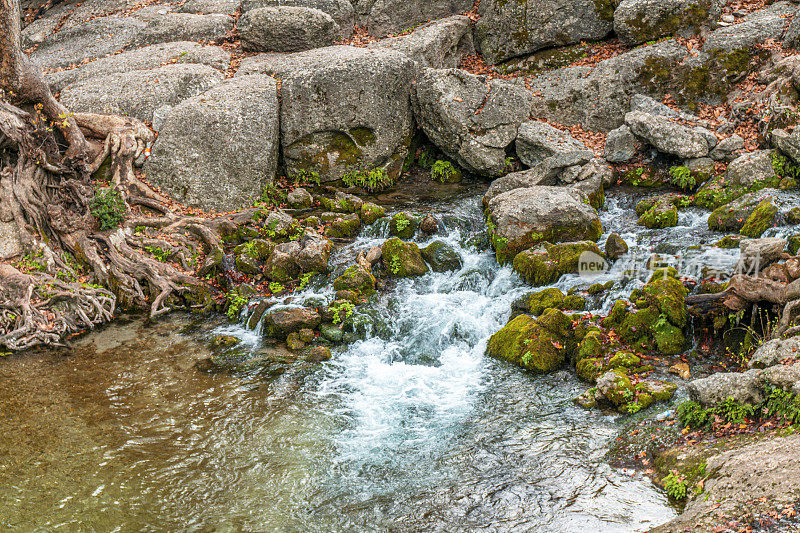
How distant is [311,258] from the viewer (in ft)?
42.4

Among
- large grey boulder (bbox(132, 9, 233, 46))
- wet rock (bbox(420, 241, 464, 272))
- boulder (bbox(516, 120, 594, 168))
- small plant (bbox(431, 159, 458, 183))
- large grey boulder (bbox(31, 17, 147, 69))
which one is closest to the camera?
wet rock (bbox(420, 241, 464, 272))

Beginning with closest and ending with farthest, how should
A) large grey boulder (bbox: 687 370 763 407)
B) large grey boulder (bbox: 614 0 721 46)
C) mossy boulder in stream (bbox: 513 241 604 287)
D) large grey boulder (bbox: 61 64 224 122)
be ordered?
large grey boulder (bbox: 687 370 763 407)
mossy boulder in stream (bbox: 513 241 604 287)
large grey boulder (bbox: 61 64 224 122)
large grey boulder (bbox: 614 0 721 46)

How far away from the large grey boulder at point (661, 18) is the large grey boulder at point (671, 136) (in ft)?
12.5

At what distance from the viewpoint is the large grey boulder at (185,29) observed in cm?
1969

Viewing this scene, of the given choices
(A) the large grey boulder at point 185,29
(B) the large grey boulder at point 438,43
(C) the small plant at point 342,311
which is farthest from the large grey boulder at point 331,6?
(C) the small plant at point 342,311

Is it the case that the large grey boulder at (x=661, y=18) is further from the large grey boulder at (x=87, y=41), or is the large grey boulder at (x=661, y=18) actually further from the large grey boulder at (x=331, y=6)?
the large grey boulder at (x=87, y=41)

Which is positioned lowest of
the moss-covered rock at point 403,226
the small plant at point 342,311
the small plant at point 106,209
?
the small plant at point 342,311

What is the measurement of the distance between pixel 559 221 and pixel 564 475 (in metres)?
7.13

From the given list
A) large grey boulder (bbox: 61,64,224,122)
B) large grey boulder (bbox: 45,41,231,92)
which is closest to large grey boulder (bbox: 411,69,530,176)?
large grey boulder (bbox: 61,64,224,122)

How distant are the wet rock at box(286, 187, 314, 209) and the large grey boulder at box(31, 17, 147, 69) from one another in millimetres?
8871

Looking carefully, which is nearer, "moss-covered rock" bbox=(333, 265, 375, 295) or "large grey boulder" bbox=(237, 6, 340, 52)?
"moss-covered rock" bbox=(333, 265, 375, 295)

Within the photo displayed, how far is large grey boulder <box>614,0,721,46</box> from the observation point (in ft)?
56.1

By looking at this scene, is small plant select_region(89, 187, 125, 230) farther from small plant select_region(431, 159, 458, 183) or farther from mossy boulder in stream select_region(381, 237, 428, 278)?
small plant select_region(431, 159, 458, 183)

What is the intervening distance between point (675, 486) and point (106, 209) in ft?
40.2
